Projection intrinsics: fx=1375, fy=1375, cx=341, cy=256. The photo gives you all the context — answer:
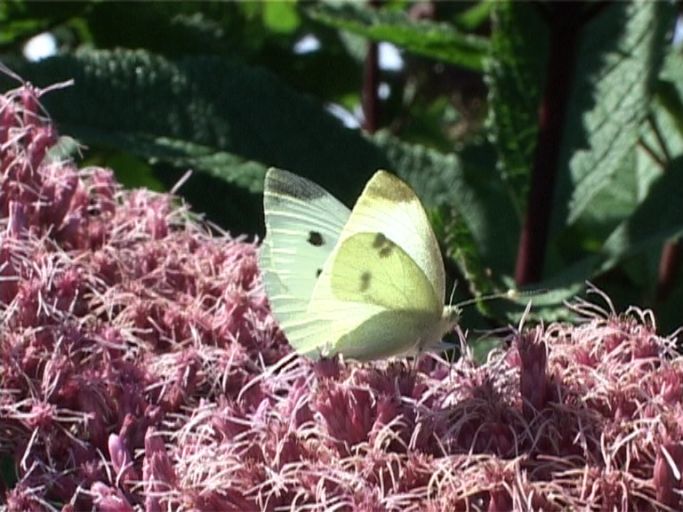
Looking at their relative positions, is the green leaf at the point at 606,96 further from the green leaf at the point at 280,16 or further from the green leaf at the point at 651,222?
the green leaf at the point at 280,16

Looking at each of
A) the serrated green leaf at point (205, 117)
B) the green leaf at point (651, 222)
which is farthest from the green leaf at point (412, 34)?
the green leaf at point (651, 222)

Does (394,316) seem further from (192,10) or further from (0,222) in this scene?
(192,10)

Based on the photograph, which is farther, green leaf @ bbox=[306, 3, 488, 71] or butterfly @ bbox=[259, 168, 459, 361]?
green leaf @ bbox=[306, 3, 488, 71]

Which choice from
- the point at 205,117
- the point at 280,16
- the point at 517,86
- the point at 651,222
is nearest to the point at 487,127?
the point at 517,86

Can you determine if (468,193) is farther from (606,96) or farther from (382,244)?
(382,244)

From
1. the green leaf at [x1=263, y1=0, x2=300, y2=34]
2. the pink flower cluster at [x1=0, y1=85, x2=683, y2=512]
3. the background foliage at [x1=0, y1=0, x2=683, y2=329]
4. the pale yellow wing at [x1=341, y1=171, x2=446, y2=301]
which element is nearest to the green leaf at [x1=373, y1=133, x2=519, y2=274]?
the background foliage at [x1=0, y1=0, x2=683, y2=329]

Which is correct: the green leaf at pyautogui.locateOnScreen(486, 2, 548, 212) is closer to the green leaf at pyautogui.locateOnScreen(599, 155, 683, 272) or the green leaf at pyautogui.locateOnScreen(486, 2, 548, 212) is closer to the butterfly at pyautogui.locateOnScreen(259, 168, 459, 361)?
the green leaf at pyautogui.locateOnScreen(599, 155, 683, 272)
